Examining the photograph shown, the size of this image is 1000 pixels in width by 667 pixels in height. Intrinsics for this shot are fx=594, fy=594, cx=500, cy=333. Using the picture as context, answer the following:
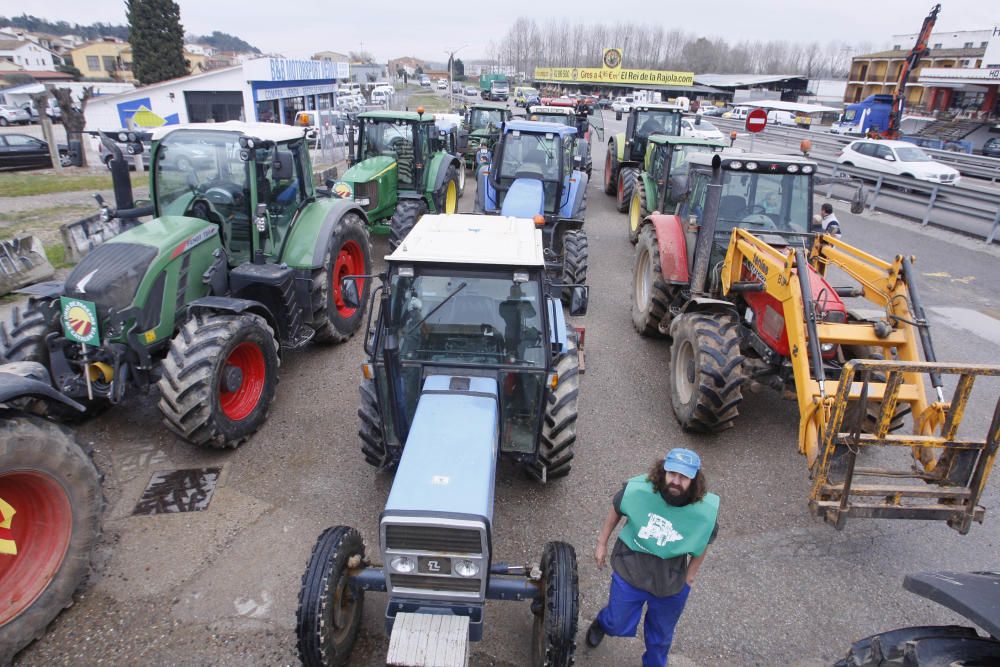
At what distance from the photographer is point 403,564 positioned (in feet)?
9.21

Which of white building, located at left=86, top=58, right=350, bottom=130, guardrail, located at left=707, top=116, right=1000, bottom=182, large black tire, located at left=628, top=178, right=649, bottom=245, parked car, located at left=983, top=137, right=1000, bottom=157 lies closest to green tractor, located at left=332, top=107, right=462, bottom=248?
large black tire, located at left=628, top=178, right=649, bottom=245

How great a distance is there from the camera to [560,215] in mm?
9281

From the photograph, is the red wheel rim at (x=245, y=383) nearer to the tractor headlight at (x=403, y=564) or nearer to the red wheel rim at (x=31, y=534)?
the red wheel rim at (x=31, y=534)

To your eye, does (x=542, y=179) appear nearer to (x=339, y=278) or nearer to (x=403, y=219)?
(x=403, y=219)

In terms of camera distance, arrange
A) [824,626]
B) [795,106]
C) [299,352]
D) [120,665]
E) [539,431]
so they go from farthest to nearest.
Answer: [795,106] < [299,352] < [539,431] < [824,626] < [120,665]

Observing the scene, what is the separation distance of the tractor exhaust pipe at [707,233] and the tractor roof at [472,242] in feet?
6.64

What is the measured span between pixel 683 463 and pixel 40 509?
3596 millimetres

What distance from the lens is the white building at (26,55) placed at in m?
67.6

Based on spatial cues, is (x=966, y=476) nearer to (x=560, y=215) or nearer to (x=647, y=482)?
(x=647, y=482)

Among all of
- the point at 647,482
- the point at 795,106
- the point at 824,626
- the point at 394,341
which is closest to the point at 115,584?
the point at 394,341

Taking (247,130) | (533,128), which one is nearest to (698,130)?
(533,128)

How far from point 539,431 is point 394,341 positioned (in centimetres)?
116

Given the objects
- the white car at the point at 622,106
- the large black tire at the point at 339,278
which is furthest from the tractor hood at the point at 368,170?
the white car at the point at 622,106

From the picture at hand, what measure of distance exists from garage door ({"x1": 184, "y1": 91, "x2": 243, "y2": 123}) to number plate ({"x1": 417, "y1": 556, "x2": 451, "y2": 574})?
88.4ft
